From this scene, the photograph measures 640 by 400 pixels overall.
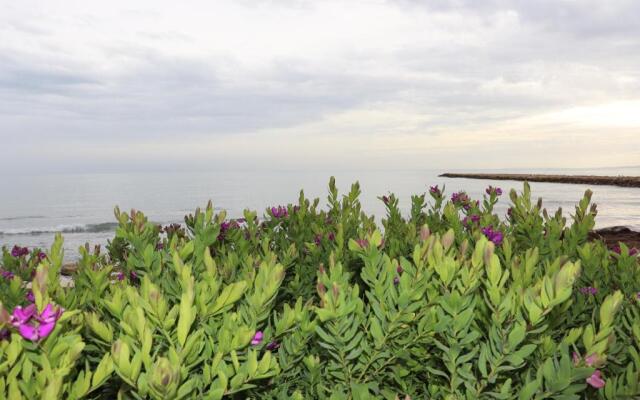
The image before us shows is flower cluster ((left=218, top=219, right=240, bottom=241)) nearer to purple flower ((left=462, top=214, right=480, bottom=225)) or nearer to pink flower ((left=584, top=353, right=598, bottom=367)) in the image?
purple flower ((left=462, top=214, right=480, bottom=225))

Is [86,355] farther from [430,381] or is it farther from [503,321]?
[503,321]

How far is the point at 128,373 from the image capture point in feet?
5.25

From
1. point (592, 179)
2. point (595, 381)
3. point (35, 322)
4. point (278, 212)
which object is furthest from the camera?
point (592, 179)

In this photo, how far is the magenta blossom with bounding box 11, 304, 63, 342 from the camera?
1.73 meters

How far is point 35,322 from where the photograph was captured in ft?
5.90

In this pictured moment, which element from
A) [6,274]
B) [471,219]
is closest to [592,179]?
[471,219]

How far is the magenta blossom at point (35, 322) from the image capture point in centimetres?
173

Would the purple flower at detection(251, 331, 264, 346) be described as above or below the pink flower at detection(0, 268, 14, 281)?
above

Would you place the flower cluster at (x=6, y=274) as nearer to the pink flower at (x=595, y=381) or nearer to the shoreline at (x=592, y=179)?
the pink flower at (x=595, y=381)

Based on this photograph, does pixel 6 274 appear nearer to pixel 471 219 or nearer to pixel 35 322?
pixel 35 322

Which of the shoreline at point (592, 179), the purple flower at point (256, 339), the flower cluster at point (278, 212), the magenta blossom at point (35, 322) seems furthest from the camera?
the shoreline at point (592, 179)

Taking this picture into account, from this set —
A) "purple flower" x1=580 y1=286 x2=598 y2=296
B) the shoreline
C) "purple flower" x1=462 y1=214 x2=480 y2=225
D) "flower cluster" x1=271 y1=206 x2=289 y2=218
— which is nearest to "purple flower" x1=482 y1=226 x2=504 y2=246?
"purple flower" x1=462 y1=214 x2=480 y2=225

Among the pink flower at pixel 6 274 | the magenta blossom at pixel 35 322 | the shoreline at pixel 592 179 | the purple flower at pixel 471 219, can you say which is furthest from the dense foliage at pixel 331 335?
the shoreline at pixel 592 179

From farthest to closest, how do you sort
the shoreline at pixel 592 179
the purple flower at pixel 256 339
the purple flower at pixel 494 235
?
the shoreline at pixel 592 179 → the purple flower at pixel 494 235 → the purple flower at pixel 256 339
